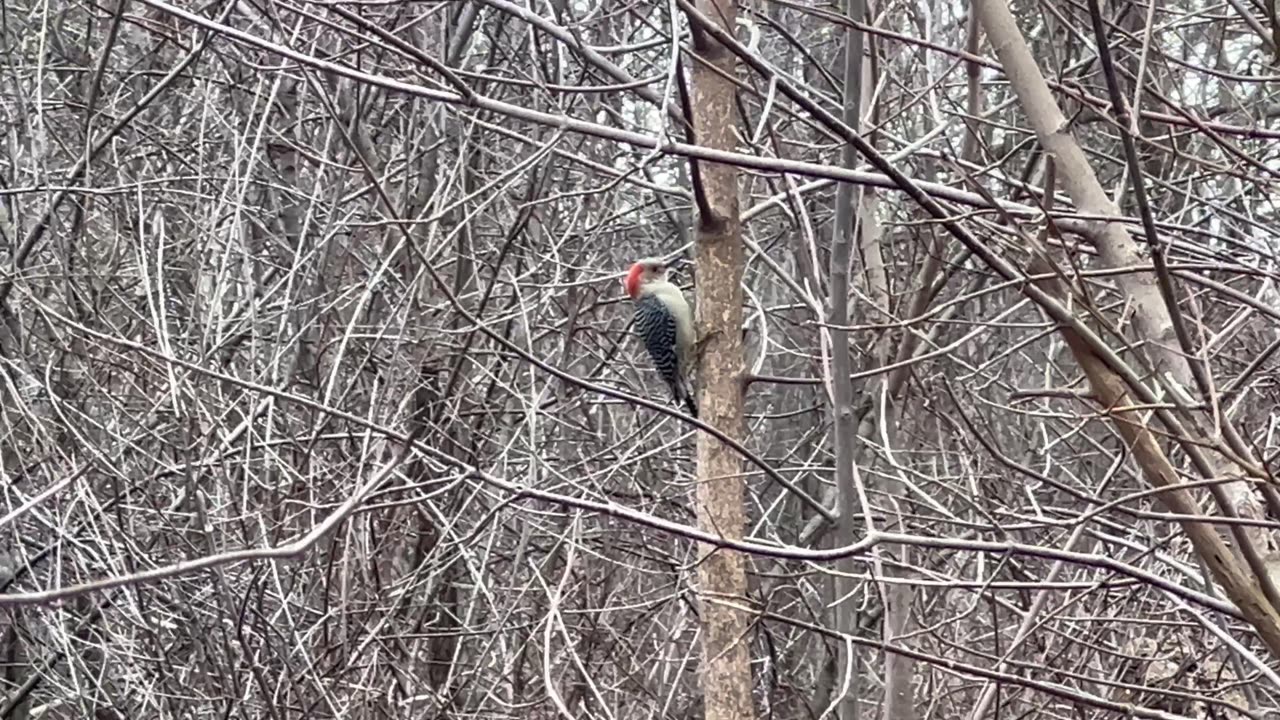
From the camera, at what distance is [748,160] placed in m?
1.93

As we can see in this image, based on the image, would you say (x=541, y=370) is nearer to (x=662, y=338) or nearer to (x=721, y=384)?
(x=721, y=384)

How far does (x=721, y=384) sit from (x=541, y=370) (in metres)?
0.68

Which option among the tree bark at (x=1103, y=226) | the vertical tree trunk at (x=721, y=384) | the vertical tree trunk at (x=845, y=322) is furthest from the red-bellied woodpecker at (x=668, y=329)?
the tree bark at (x=1103, y=226)

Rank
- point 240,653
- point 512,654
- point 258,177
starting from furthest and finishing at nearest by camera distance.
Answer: point 258,177
point 512,654
point 240,653

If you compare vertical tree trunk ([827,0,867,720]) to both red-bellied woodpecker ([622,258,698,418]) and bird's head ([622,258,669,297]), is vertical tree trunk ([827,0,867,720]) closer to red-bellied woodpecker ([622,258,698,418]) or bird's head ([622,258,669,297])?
red-bellied woodpecker ([622,258,698,418])

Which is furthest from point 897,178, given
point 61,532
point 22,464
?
point 22,464

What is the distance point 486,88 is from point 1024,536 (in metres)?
3.09

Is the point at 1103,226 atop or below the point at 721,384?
→ atop

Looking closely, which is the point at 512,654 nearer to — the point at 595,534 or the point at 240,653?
the point at 595,534

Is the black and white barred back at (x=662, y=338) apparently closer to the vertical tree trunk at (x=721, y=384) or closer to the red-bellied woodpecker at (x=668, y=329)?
the red-bellied woodpecker at (x=668, y=329)

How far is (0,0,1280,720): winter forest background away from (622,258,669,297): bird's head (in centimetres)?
29

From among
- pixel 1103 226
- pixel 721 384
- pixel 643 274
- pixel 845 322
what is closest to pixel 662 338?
pixel 643 274

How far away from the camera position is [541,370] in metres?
3.20

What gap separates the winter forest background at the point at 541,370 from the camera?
3.15 meters
